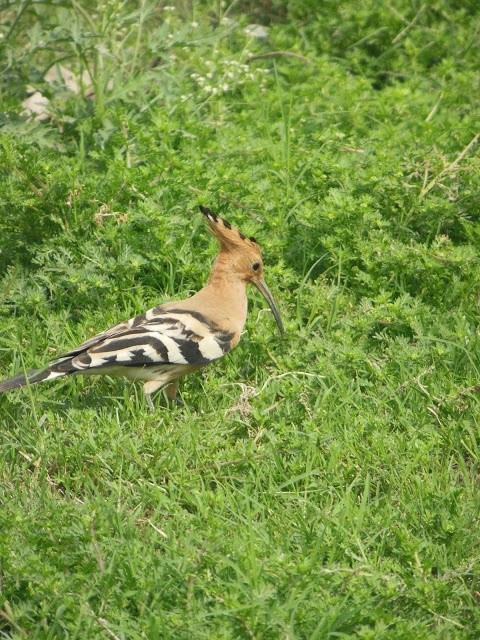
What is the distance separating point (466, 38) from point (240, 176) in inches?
85.5

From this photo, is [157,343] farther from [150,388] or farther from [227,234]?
[227,234]

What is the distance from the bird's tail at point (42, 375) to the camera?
3.82 metres

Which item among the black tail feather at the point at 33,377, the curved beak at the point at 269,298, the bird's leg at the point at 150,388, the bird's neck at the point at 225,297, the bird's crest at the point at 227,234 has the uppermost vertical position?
the bird's crest at the point at 227,234

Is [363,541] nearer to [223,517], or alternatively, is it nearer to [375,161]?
[223,517]

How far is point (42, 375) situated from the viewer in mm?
3832

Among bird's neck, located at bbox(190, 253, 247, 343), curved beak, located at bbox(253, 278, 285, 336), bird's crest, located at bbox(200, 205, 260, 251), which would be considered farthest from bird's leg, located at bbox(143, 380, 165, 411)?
bird's crest, located at bbox(200, 205, 260, 251)

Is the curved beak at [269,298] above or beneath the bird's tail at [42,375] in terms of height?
beneath

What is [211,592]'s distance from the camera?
2.95 m

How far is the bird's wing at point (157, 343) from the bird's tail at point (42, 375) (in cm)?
3

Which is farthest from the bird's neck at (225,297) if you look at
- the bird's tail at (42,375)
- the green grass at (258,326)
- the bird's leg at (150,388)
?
the bird's tail at (42,375)

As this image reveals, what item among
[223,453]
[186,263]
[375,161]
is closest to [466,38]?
[375,161]

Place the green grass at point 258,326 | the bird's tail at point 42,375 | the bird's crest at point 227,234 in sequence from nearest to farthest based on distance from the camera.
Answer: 1. the green grass at point 258,326
2. the bird's tail at point 42,375
3. the bird's crest at point 227,234

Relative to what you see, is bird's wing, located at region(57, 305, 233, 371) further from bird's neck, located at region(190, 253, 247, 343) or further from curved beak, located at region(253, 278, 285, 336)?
curved beak, located at region(253, 278, 285, 336)

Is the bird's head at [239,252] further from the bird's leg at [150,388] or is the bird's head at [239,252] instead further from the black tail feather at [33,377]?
the black tail feather at [33,377]
